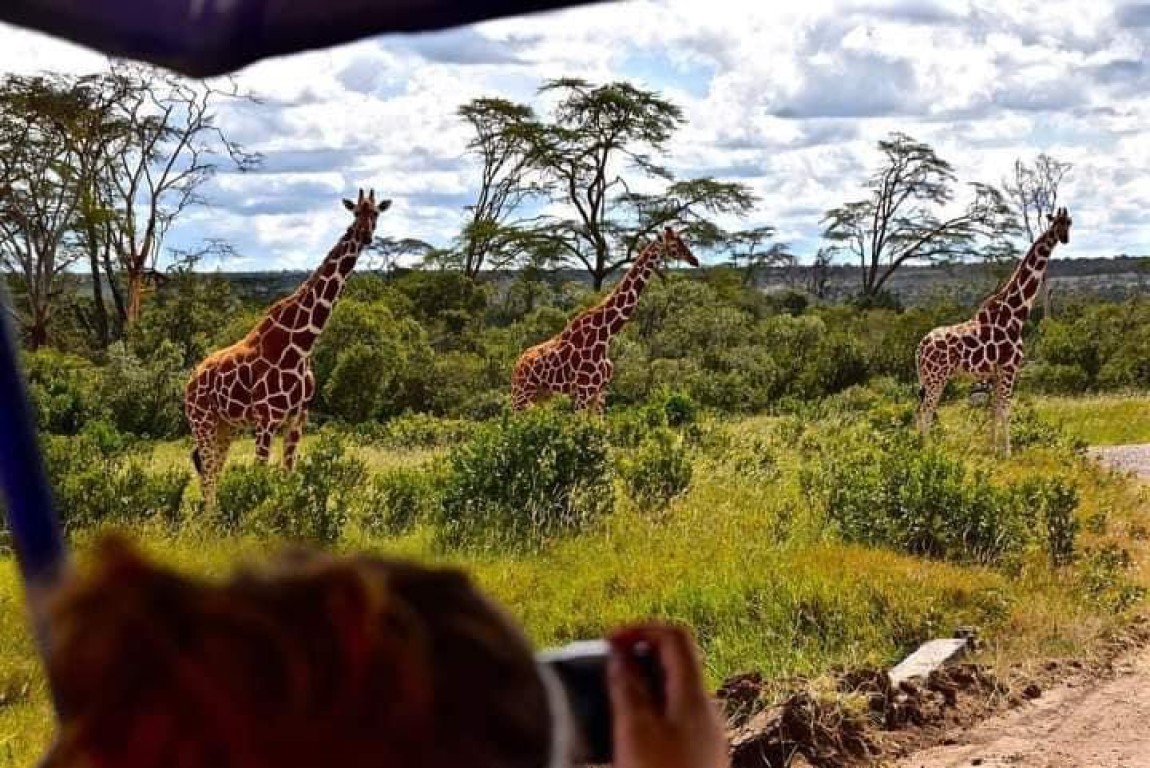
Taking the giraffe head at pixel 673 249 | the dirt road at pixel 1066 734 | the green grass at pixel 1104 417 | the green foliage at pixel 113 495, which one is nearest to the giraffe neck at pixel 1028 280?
the green grass at pixel 1104 417

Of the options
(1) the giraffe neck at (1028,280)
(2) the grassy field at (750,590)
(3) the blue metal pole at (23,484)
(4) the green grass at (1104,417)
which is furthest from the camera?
(4) the green grass at (1104,417)

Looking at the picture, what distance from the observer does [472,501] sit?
5.74m

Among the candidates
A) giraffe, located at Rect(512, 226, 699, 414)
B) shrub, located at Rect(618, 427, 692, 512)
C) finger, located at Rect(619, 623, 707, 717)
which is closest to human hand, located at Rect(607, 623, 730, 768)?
finger, located at Rect(619, 623, 707, 717)

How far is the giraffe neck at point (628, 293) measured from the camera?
8703 mm

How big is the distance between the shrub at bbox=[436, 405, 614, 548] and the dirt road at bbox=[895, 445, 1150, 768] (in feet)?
6.81

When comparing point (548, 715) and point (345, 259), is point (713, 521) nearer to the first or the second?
point (345, 259)

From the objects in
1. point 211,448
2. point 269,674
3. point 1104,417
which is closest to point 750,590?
point 211,448

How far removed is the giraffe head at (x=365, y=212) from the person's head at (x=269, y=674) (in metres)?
6.44

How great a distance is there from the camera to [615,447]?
24.0 feet

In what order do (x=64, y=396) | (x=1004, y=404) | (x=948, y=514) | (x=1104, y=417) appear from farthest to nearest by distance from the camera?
(x=1104, y=417)
(x=64, y=396)
(x=1004, y=404)
(x=948, y=514)

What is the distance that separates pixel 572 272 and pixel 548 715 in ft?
64.7

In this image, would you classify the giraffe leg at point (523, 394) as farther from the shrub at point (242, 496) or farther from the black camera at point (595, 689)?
→ the black camera at point (595, 689)

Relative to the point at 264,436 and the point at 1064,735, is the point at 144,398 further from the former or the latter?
the point at 1064,735

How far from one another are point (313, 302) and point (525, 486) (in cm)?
159
